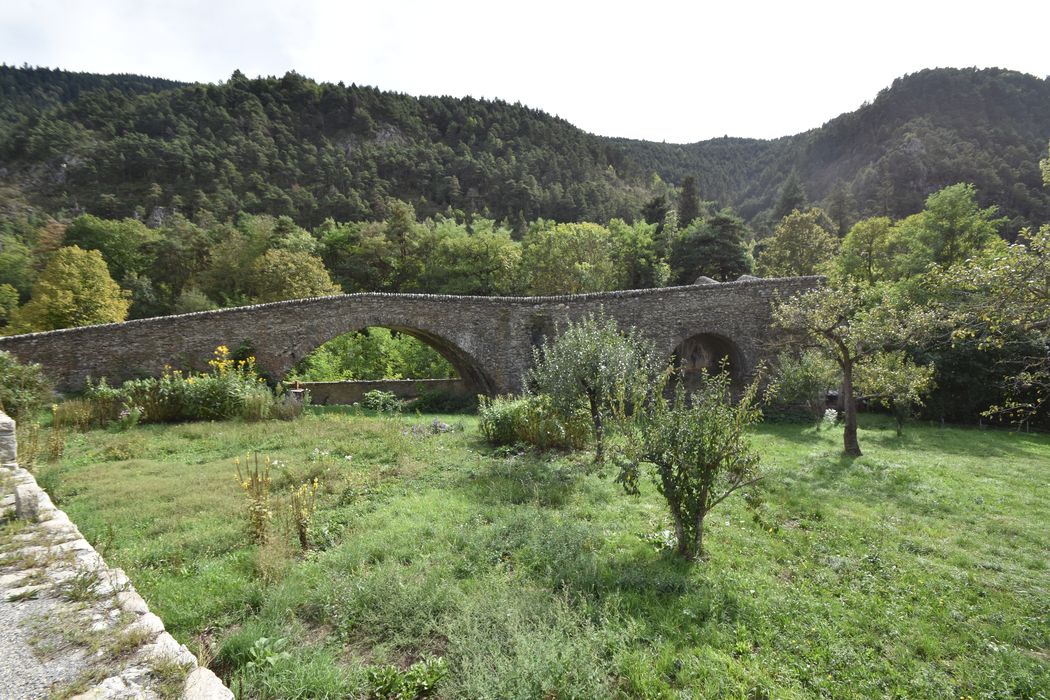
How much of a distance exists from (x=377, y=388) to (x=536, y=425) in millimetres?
10434

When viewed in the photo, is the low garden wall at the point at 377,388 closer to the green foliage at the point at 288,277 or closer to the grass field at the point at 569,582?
the grass field at the point at 569,582

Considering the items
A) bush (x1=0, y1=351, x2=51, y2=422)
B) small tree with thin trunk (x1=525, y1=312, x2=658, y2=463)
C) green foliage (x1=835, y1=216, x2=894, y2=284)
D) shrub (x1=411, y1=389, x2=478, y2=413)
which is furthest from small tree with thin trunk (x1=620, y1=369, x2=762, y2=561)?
green foliage (x1=835, y1=216, x2=894, y2=284)

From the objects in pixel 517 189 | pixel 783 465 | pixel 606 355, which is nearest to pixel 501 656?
pixel 606 355

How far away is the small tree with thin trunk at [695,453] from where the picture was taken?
5375 millimetres

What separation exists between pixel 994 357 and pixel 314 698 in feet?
83.3

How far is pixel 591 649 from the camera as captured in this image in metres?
3.80

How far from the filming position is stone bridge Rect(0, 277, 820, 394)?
1330 centimetres

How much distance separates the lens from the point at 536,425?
35.6ft

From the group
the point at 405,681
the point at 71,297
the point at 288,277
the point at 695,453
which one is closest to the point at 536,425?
the point at 695,453

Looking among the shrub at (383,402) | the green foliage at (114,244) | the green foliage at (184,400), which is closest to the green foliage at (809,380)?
the shrub at (383,402)

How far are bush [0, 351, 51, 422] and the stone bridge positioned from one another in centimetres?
108

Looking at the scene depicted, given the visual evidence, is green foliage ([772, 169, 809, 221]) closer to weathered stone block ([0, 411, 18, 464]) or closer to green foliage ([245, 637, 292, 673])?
green foliage ([245, 637, 292, 673])

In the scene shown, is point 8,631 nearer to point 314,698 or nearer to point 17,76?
point 314,698

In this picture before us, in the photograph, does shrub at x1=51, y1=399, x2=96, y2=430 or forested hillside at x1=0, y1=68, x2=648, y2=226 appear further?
forested hillside at x1=0, y1=68, x2=648, y2=226
